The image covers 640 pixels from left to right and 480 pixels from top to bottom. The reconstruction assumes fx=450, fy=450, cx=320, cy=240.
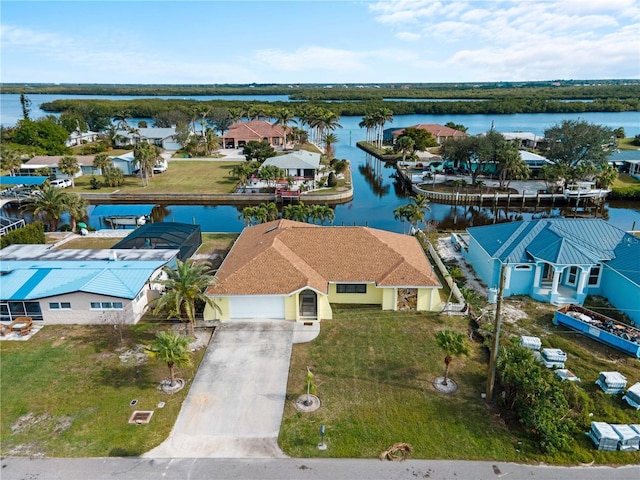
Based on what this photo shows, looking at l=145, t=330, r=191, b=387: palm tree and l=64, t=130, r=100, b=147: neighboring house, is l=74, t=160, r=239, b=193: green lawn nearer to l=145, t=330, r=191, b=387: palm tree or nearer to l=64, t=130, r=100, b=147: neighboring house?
l=64, t=130, r=100, b=147: neighboring house

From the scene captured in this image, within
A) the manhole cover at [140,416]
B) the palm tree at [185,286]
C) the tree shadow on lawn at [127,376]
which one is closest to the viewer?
the manhole cover at [140,416]

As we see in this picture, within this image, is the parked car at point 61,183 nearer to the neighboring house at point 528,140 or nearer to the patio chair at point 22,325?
the patio chair at point 22,325

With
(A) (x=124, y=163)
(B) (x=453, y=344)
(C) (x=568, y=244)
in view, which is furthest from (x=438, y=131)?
(B) (x=453, y=344)

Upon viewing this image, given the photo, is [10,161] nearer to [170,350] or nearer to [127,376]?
[127,376]

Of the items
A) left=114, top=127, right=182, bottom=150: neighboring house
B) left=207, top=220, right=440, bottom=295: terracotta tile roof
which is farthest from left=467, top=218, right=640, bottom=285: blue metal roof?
left=114, top=127, right=182, bottom=150: neighboring house

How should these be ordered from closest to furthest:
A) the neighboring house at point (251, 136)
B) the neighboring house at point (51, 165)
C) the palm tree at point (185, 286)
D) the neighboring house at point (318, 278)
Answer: the palm tree at point (185, 286) → the neighboring house at point (318, 278) → the neighboring house at point (51, 165) → the neighboring house at point (251, 136)

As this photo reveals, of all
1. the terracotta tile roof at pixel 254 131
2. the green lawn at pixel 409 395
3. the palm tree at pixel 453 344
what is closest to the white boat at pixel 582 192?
the green lawn at pixel 409 395
